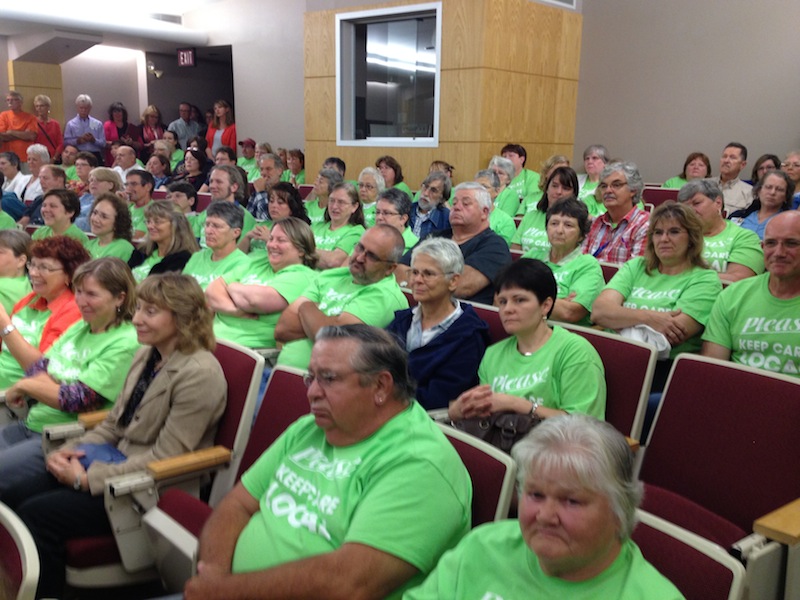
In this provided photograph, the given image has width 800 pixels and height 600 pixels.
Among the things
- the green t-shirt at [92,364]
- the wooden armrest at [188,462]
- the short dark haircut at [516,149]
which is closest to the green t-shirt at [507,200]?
the short dark haircut at [516,149]

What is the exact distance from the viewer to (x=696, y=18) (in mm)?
6992

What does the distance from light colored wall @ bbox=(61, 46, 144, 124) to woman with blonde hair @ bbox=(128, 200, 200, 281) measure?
965cm

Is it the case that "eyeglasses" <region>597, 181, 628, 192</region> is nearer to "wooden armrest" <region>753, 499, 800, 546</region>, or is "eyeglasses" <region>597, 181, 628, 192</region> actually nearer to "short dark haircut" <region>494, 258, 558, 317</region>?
"short dark haircut" <region>494, 258, 558, 317</region>

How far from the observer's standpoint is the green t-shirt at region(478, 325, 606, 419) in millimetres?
2055

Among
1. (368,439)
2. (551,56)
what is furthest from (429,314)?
(551,56)

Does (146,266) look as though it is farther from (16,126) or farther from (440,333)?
(16,126)

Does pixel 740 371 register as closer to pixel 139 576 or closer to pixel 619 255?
pixel 139 576

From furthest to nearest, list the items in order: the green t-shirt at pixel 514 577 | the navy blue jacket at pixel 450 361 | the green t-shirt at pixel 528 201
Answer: the green t-shirt at pixel 528 201 → the navy blue jacket at pixel 450 361 → the green t-shirt at pixel 514 577

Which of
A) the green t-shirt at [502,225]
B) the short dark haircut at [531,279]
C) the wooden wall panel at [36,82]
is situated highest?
the wooden wall panel at [36,82]

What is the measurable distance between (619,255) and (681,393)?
1992mm

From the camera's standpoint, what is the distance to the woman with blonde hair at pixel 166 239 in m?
3.88

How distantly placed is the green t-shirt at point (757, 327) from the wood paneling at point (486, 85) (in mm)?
4640

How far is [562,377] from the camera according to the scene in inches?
81.8

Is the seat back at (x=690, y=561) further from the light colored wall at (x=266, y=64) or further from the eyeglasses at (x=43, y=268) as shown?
the light colored wall at (x=266, y=64)
